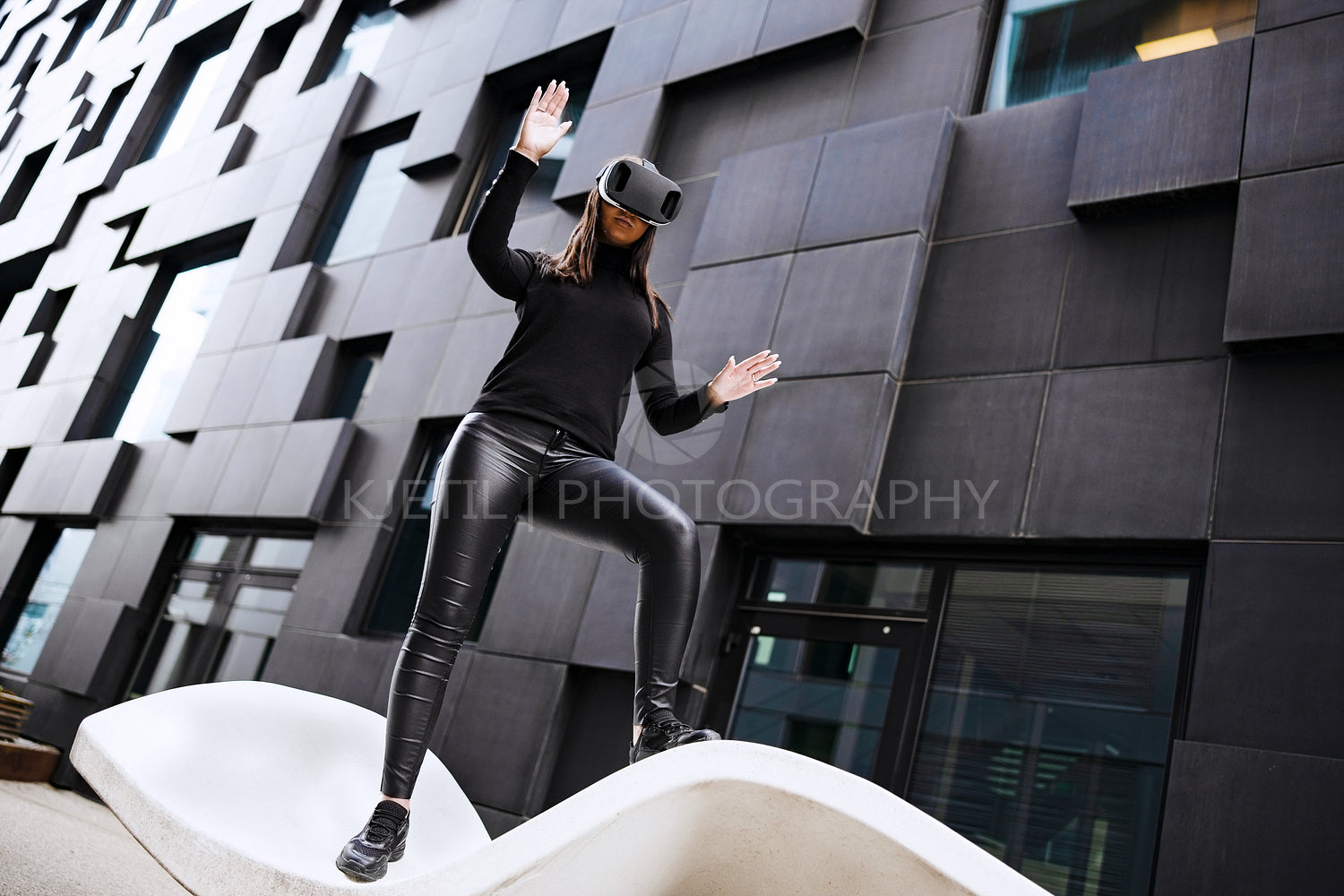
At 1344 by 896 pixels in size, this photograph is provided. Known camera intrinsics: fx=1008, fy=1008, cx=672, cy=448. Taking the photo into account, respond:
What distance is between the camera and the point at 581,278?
2545 mm

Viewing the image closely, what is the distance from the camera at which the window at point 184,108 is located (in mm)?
12594

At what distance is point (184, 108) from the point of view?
13039 mm

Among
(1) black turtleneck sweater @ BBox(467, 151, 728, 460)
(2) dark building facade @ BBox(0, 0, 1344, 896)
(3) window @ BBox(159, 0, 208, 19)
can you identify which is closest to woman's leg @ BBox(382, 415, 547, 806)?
(1) black turtleneck sweater @ BBox(467, 151, 728, 460)

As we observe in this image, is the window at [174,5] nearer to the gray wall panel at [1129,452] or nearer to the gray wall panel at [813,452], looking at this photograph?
the gray wall panel at [813,452]

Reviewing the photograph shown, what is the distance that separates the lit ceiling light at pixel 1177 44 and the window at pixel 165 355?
8528 mm

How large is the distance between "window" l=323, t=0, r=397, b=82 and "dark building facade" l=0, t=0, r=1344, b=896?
1312mm

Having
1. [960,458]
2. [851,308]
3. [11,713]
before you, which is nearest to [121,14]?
[11,713]

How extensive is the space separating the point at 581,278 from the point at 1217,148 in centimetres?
321

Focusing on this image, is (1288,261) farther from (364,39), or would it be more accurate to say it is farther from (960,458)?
(364,39)

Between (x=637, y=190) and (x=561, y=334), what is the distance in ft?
1.30

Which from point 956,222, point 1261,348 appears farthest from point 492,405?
point 956,222

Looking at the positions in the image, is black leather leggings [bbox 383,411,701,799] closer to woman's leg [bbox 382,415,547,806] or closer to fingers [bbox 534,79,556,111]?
woman's leg [bbox 382,415,547,806]

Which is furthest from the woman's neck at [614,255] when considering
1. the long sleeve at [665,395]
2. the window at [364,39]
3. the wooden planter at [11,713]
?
the window at [364,39]

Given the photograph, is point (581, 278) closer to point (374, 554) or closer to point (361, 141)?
point (374, 554)
